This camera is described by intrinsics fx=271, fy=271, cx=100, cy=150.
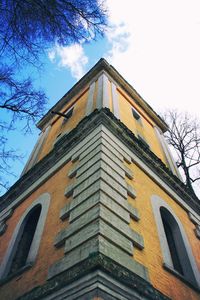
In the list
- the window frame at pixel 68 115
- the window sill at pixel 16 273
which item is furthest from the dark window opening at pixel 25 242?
the window frame at pixel 68 115

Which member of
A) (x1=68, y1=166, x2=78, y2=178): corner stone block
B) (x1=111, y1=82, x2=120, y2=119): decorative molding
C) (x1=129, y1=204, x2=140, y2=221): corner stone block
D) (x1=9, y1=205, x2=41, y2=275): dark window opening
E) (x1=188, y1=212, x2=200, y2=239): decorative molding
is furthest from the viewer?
(x1=111, y1=82, x2=120, y2=119): decorative molding

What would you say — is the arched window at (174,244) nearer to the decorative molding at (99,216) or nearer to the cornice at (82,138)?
the decorative molding at (99,216)

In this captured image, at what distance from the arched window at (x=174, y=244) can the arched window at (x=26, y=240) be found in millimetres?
2853

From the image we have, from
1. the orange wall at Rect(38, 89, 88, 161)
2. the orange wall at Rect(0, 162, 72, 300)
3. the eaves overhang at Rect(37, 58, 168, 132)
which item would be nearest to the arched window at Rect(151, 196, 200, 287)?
the orange wall at Rect(0, 162, 72, 300)

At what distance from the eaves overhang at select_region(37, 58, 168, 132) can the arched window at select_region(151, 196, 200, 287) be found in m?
8.16

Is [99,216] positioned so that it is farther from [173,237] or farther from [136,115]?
[136,115]

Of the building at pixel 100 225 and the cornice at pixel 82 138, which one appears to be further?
the cornice at pixel 82 138

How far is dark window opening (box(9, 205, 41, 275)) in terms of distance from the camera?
688 cm

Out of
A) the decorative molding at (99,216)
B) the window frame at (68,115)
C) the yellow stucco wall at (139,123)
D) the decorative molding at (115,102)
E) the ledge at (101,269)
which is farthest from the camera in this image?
the window frame at (68,115)

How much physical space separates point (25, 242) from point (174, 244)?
13.4ft

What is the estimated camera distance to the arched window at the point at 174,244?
249 inches

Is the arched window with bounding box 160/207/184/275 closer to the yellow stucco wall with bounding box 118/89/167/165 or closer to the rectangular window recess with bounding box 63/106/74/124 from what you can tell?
the yellow stucco wall with bounding box 118/89/167/165

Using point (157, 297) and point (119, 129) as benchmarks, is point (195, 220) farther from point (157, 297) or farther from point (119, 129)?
point (157, 297)

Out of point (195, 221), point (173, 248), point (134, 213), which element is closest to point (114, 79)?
point (195, 221)
